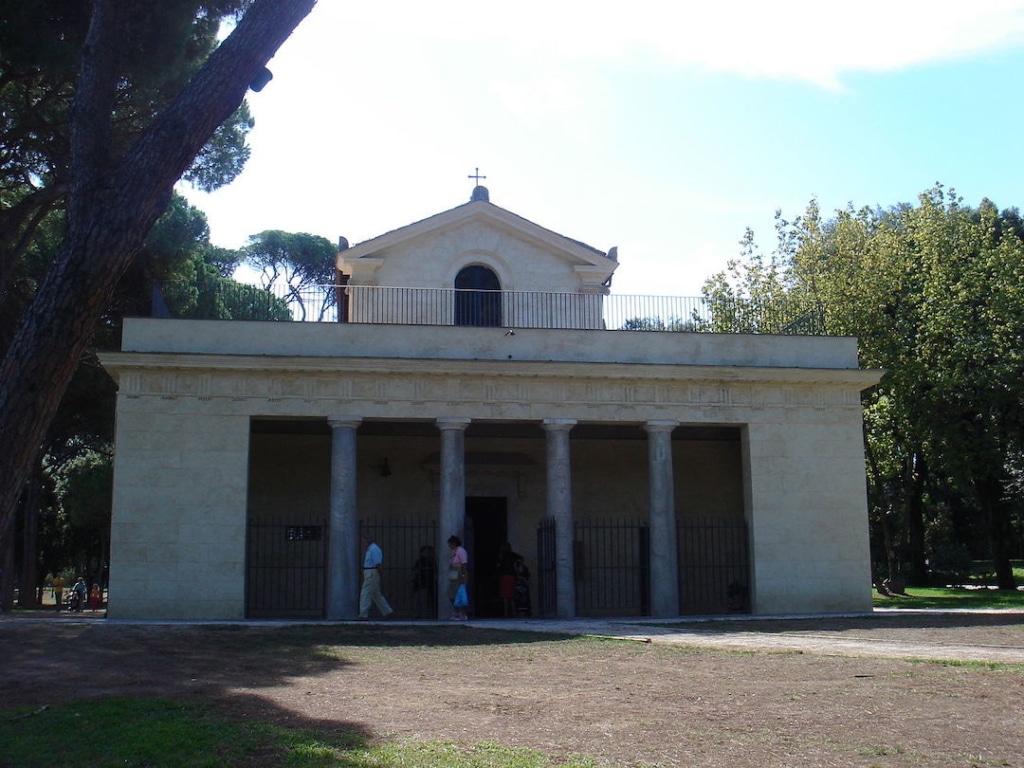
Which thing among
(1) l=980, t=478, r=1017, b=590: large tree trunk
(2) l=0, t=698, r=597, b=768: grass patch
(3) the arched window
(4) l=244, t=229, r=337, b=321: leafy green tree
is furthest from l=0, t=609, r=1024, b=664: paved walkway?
(4) l=244, t=229, r=337, b=321: leafy green tree

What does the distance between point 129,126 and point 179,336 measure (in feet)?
13.6

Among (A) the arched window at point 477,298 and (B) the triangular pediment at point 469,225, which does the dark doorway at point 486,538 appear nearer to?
(A) the arched window at point 477,298

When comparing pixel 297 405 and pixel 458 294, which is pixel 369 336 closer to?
pixel 297 405

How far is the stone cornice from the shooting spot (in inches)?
757

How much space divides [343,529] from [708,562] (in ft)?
28.4

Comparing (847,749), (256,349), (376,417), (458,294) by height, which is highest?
(458,294)

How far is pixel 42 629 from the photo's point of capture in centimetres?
1552

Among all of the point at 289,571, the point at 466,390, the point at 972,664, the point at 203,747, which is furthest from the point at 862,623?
the point at 203,747

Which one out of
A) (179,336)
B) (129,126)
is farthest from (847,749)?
(129,126)

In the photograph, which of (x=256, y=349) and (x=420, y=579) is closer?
(x=256, y=349)

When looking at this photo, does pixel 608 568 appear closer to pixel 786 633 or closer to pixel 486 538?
pixel 486 538

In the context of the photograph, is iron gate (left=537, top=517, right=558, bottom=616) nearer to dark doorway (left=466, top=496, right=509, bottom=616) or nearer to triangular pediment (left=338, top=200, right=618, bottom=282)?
dark doorway (left=466, top=496, right=509, bottom=616)

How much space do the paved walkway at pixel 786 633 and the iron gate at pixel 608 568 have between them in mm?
4297

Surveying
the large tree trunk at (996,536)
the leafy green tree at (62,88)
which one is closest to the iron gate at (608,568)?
the leafy green tree at (62,88)
